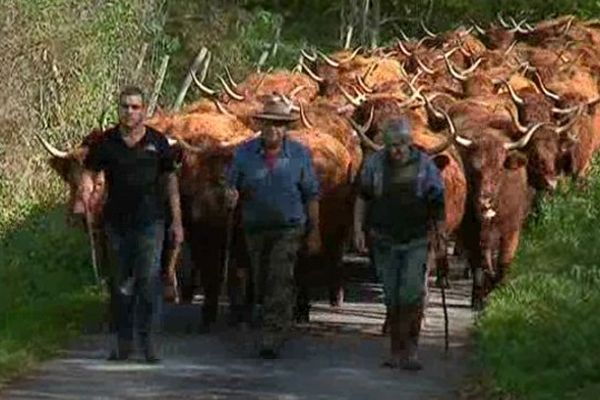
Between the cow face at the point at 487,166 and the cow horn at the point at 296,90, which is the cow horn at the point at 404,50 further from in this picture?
the cow face at the point at 487,166

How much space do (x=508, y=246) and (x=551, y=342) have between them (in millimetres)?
3959

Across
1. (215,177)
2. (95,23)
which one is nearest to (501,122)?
(215,177)

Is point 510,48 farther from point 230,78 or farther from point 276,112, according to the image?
point 276,112

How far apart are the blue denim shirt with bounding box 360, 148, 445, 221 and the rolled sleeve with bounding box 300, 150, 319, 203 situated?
0.53 metres

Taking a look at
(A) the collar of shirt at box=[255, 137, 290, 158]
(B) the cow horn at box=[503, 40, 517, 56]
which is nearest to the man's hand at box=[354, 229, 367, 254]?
(A) the collar of shirt at box=[255, 137, 290, 158]

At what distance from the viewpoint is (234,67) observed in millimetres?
34406

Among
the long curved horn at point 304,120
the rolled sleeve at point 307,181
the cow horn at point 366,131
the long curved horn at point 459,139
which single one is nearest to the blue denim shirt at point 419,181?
the rolled sleeve at point 307,181

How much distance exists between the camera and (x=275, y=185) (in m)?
15.0

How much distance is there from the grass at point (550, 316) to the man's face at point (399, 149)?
167cm

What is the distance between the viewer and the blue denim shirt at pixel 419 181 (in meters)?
14.5

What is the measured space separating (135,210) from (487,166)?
16.1 ft

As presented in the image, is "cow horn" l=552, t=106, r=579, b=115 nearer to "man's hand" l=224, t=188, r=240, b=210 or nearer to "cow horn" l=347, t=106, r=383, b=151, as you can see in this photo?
"cow horn" l=347, t=106, r=383, b=151

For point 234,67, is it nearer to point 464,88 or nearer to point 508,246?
point 464,88

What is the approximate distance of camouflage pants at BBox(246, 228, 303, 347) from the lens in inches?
593
